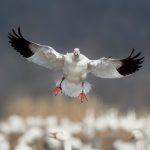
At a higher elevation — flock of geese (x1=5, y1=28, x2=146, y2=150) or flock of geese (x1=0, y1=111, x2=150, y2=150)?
flock of geese (x1=0, y1=111, x2=150, y2=150)

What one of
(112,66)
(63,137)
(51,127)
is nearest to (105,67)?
(112,66)

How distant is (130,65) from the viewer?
9.25 m

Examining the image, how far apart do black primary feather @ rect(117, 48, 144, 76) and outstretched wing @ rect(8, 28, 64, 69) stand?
71cm

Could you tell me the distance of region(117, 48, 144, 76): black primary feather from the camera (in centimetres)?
919

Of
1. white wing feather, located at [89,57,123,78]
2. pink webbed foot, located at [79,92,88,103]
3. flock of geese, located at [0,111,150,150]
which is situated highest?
flock of geese, located at [0,111,150,150]

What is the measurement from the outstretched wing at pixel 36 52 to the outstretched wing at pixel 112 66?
1.31 ft

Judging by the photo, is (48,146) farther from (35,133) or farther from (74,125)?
(74,125)

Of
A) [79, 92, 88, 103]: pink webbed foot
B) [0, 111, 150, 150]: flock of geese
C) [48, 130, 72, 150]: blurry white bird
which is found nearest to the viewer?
[79, 92, 88, 103]: pink webbed foot

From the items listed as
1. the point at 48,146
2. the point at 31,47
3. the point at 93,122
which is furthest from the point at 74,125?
the point at 31,47

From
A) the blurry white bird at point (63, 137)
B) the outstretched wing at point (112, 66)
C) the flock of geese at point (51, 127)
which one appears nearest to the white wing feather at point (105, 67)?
the outstretched wing at point (112, 66)

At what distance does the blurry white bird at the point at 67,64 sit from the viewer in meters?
9.16

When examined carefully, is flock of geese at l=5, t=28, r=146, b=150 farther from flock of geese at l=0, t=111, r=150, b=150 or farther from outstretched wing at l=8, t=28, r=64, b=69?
flock of geese at l=0, t=111, r=150, b=150

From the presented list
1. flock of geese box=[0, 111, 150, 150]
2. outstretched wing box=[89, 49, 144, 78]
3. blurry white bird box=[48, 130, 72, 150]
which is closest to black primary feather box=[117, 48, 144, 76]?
outstretched wing box=[89, 49, 144, 78]

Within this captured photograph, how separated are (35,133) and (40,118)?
681 centimetres
